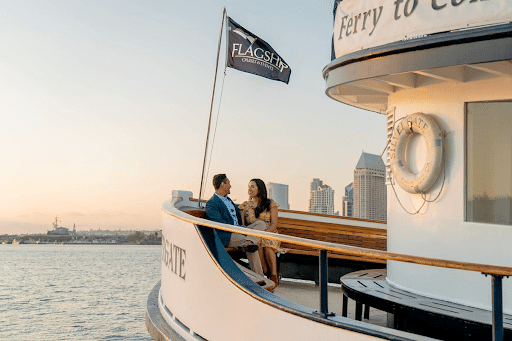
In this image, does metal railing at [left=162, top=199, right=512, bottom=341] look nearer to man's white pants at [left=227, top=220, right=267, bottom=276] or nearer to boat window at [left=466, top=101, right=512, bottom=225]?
boat window at [left=466, top=101, right=512, bottom=225]

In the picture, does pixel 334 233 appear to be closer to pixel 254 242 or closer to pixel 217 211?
pixel 254 242

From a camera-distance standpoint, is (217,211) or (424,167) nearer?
(424,167)

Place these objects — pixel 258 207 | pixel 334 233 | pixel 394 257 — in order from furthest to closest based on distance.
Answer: pixel 334 233, pixel 258 207, pixel 394 257

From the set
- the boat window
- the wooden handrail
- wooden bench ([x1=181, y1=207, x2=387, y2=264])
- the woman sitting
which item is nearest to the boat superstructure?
the boat window

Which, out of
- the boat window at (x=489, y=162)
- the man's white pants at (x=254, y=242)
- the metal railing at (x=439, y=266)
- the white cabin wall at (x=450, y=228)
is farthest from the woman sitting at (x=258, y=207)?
the metal railing at (x=439, y=266)

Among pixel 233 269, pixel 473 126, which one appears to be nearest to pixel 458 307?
pixel 473 126

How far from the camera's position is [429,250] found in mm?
5707

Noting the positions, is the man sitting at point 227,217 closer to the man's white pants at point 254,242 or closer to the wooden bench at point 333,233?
the man's white pants at point 254,242

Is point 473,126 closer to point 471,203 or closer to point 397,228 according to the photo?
point 471,203

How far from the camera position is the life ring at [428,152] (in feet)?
18.1

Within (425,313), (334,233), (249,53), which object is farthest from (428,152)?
(334,233)

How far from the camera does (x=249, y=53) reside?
9172 mm

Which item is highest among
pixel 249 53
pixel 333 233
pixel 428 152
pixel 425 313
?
pixel 249 53

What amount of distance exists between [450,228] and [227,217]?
2608 millimetres
